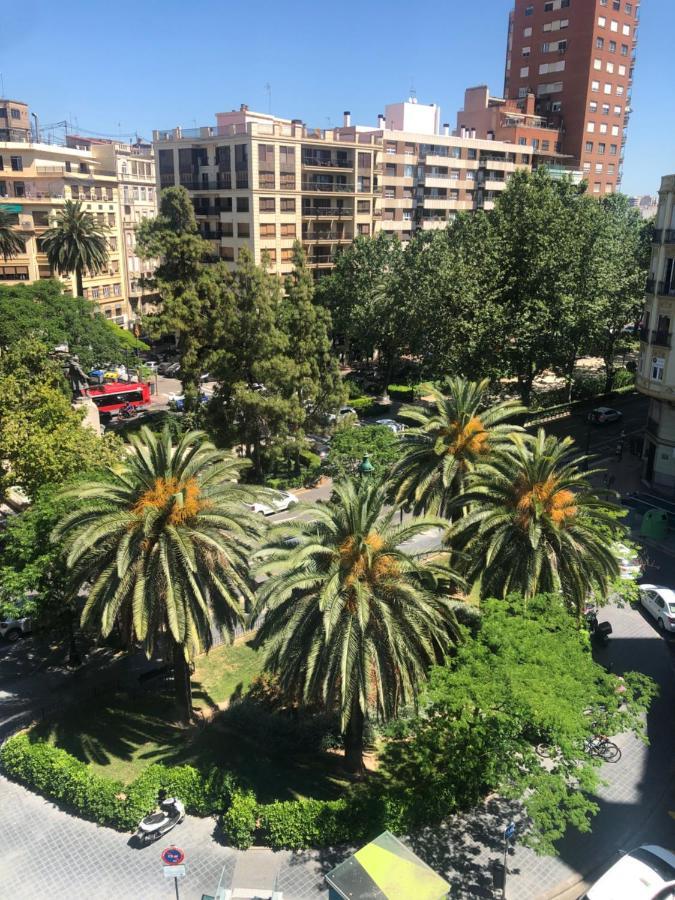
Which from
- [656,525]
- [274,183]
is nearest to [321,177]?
[274,183]

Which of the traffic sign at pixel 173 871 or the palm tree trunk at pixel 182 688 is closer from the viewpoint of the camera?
the traffic sign at pixel 173 871

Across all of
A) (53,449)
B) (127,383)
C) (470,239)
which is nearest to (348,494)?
(53,449)

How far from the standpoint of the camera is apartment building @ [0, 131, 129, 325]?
76.6 metres

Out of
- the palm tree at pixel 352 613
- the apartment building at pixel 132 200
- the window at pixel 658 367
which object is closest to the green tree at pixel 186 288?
the palm tree at pixel 352 613

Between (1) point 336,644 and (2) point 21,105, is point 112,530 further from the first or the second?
(2) point 21,105

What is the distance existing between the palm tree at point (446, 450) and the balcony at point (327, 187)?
58.6 metres

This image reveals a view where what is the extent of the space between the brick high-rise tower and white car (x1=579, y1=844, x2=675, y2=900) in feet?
346

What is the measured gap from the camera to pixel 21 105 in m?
143

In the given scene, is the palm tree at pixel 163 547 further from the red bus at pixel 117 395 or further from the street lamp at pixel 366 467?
the red bus at pixel 117 395

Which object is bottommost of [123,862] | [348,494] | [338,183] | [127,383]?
[123,862]

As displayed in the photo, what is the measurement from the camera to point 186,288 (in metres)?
53.1

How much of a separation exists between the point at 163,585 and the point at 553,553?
41.6 feet

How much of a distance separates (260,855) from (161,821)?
3.12 metres

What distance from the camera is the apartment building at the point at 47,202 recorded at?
76625 mm
